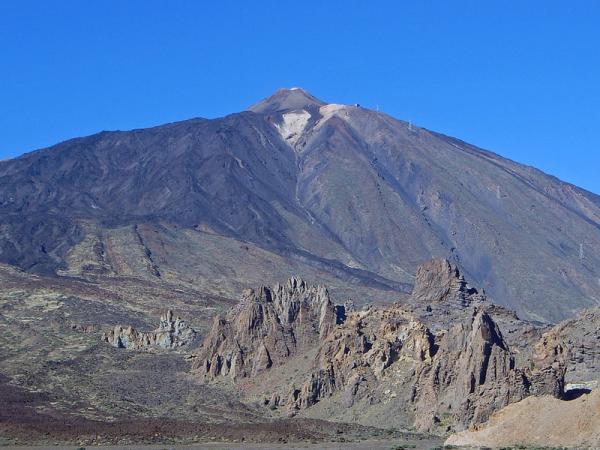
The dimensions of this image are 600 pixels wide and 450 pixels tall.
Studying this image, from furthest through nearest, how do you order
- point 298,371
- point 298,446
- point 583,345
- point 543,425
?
point 298,371
point 583,345
point 298,446
point 543,425

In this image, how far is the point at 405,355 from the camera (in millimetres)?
81562

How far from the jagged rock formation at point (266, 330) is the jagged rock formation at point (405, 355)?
3.9 inches

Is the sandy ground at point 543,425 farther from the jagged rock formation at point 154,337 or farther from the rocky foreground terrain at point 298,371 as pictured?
the jagged rock formation at point 154,337

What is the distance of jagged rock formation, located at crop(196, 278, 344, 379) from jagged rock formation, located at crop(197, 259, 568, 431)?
100 mm

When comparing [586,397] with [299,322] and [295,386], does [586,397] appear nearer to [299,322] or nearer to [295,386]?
[295,386]

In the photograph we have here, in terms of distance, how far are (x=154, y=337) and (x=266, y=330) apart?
72.1 ft

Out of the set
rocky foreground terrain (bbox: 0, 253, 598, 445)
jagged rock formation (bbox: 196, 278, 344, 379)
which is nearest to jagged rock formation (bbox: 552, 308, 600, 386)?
rocky foreground terrain (bbox: 0, 253, 598, 445)

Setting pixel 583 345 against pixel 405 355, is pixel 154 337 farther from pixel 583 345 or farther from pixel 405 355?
pixel 583 345

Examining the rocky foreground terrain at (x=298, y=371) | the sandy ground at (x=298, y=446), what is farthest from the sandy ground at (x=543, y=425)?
the rocky foreground terrain at (x=298, y=371)

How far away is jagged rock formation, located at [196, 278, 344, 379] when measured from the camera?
9600 cm

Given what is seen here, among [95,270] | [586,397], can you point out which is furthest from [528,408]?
[95,270]

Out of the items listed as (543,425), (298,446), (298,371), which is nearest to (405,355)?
(298,371)

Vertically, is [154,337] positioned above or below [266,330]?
above

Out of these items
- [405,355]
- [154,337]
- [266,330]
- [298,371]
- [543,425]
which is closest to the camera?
[543,425]
